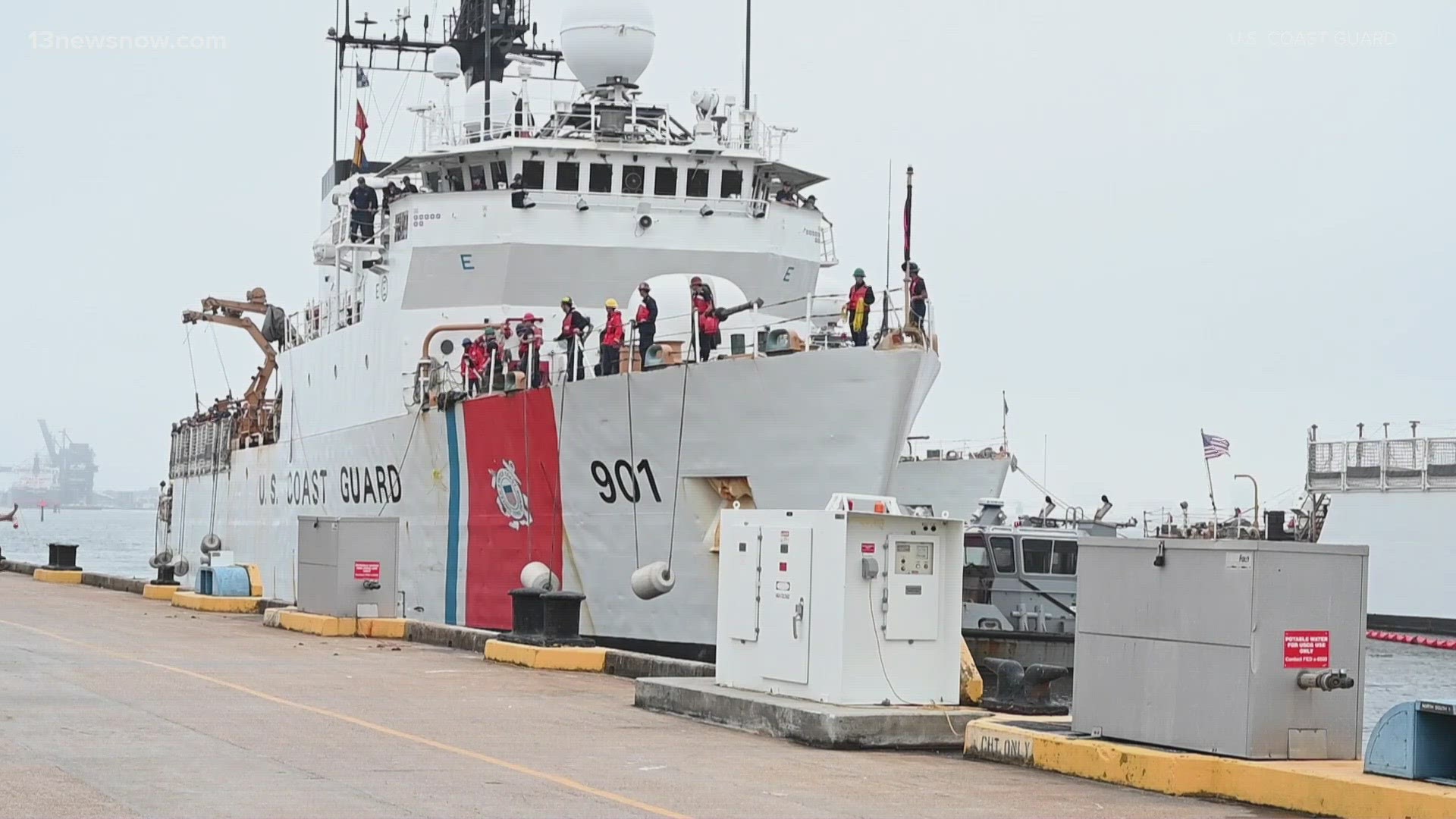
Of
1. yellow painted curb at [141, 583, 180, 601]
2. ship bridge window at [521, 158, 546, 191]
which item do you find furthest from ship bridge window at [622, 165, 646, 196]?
yellow painted curb at [141, 583, 180, 601]

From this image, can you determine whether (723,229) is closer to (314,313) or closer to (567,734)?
(314,313)

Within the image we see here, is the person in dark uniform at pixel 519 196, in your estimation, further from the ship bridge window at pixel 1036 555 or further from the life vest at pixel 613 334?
the ship bridge window at pixel 1036 555

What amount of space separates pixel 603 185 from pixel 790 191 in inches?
121

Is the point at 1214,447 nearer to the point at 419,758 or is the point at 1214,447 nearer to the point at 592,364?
the point at 592,364

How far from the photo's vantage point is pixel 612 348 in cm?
2030

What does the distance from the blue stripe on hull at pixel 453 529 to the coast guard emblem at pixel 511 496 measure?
3.74ft

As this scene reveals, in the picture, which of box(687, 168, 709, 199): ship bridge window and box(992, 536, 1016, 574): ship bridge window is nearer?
box(687, 168, 709, 199): ship bridge window

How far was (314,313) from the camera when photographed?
32.8 metres

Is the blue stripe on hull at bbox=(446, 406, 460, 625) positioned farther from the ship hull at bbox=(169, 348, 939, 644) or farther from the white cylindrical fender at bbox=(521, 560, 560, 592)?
the white cylindrical fender at bbox=(521, 560, 560, 592)

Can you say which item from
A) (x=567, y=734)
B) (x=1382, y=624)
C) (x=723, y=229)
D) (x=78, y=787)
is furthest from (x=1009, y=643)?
(x=1382, y=624)

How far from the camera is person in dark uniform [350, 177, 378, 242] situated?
27219mm

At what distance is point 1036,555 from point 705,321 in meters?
10.7

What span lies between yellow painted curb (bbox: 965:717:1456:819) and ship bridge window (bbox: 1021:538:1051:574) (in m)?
17.0

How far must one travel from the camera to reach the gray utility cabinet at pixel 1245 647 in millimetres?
9203
